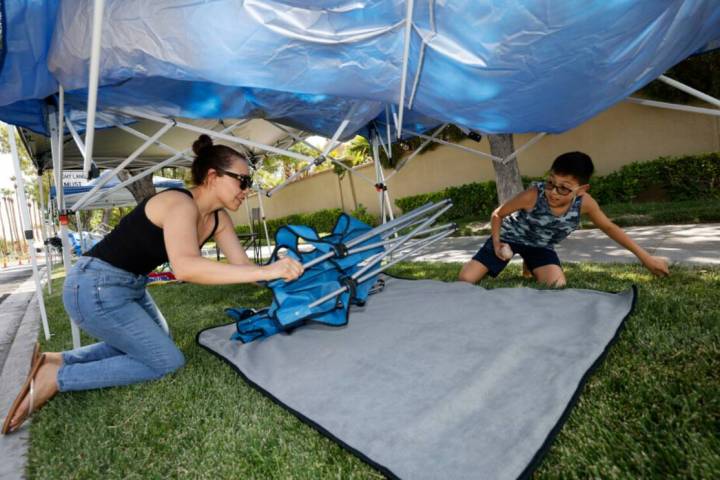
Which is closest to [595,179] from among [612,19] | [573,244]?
[573,244]

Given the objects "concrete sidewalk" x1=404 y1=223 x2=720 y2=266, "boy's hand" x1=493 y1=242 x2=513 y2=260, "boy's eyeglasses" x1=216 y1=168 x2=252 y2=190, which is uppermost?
"boy's eyeglasses" x1=216 y1=168 x2=252 y2=190

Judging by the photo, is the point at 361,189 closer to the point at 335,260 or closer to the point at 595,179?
the point at 595,179

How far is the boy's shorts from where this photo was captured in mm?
3205

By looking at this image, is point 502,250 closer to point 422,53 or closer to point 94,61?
point 422,53

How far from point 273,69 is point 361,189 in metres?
12.5

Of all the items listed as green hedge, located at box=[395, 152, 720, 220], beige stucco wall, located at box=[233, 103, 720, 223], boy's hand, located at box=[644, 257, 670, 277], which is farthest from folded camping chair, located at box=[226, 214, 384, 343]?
beige stucco wall, located at box=[233, 103, 720, 223]

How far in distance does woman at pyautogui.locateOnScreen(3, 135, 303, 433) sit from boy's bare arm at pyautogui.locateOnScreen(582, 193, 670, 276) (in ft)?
7.39

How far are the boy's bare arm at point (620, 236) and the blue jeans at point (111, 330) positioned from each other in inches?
109

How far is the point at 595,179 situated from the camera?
8258 millimetres

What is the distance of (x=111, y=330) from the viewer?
2.05m

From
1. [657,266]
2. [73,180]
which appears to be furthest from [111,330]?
[73,180]

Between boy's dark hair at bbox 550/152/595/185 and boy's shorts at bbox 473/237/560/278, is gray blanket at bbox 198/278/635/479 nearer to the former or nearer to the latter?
boy's shorts at bbox 473/237/560/278

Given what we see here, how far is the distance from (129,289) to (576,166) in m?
2.72

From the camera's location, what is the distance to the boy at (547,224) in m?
2.55
